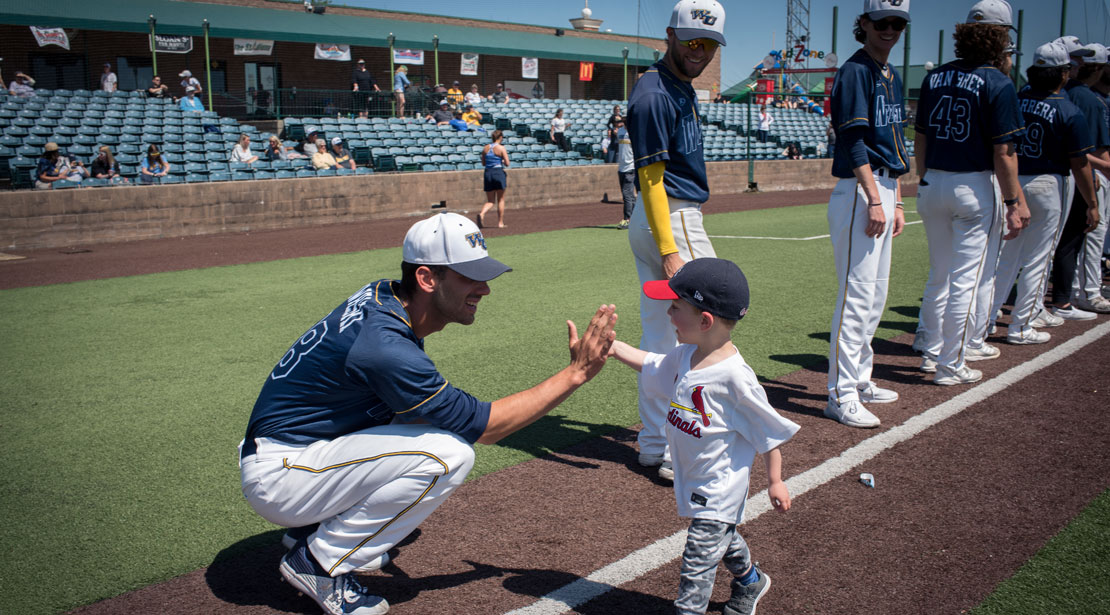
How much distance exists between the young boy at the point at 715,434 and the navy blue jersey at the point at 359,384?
74 cm

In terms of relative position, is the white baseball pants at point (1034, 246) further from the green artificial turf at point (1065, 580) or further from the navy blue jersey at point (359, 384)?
the navy blue jersey at point (359, 384)

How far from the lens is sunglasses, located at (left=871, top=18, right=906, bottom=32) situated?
445cm

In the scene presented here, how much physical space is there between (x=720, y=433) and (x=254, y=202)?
15.3 m

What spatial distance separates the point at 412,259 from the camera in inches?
112

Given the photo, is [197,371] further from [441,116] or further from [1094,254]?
[441,116]

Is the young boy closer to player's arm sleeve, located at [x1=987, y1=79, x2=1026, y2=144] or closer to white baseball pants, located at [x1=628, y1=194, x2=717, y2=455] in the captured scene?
white baseball pants, located at [x1=628, y1=194, x2=717, y2=455]

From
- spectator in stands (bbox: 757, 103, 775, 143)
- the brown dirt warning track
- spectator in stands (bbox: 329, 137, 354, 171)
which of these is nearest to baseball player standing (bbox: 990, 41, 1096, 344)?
the brown dirt warning track

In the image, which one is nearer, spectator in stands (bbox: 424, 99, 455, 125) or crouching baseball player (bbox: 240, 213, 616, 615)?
crouching baseball player (bbox: 240, 213, 616, 615)

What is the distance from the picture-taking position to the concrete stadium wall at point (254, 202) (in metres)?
13.9

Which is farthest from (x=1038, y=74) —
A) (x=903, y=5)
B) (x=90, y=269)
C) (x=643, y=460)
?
(x=90, y=269)

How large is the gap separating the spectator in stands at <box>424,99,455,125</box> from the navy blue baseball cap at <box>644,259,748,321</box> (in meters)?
21.6

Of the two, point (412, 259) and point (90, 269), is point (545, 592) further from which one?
point (90, 269)

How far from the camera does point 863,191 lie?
451 cm

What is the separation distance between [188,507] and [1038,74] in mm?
6670
